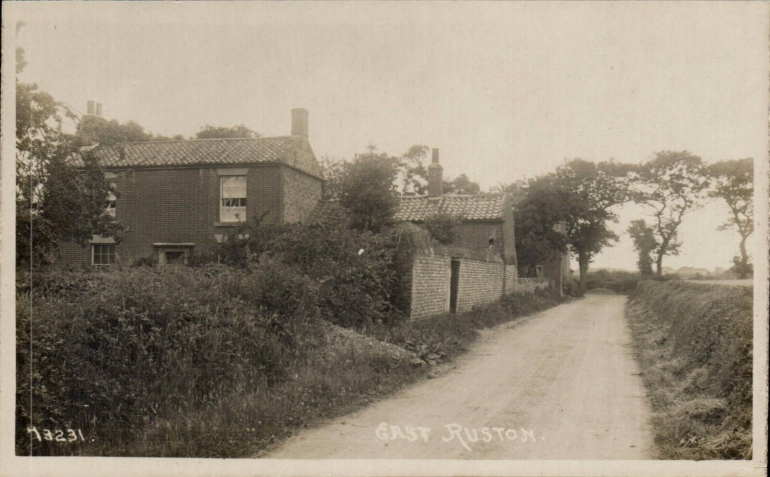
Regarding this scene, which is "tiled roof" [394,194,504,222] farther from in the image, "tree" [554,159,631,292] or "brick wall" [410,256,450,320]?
"tree" [554,159,631,292]

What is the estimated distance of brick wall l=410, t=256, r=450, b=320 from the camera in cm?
1338

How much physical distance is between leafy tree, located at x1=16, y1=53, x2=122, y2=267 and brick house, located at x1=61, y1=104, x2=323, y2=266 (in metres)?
5.79

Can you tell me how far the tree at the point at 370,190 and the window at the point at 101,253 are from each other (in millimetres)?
9095

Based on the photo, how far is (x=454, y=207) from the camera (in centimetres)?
3050

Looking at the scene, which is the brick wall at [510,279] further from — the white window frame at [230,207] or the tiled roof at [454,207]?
the white window frame at [230,207]

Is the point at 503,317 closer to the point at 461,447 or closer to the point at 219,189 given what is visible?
the point at 219,189

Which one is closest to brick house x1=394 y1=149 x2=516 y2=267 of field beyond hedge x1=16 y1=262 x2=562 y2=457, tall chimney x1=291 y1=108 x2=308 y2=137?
tall chimney x1=291 y1=108 x2=308 y2=137

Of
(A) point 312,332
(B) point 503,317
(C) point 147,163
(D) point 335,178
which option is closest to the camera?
(A) point 312,332

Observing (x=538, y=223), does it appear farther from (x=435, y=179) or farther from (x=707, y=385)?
(x=707, y=385)

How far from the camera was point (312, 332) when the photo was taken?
Result: 9.39 meters

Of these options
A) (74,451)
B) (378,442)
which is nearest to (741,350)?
(378,442)

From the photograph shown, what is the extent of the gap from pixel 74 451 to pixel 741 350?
6.99 meters
